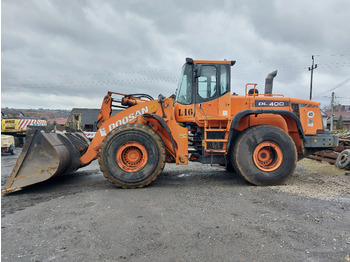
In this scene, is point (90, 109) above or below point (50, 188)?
above

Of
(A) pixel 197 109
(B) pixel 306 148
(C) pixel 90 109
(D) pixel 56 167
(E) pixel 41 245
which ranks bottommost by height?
(E) pixel 41 245

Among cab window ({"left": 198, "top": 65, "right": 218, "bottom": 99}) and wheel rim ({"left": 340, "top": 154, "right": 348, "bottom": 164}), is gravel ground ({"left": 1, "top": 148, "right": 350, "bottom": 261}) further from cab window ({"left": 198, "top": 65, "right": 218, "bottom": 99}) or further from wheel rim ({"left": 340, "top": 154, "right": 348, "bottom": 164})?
wheel rim ({"left": 340, "top": 154, "right": 348, "bottom": 164})

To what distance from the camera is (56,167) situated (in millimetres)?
4941

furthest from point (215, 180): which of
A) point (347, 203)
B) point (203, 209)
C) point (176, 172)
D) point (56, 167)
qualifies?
point (56, 167)

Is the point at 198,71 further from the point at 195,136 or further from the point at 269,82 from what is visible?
the point at 269,82

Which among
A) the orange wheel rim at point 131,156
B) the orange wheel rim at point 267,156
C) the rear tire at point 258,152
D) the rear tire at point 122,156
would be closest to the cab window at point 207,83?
the rear tire at point 258,152

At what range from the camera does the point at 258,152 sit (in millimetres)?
5418

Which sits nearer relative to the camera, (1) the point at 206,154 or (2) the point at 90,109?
(1) the point at 206,154

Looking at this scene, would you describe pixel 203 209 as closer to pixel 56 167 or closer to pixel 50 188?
pixel 56 167

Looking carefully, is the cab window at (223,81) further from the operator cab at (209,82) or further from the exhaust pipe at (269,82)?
the exhaust pipe at (269,82)

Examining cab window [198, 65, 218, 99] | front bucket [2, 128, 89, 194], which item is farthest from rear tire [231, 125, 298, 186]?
front bucket [2, 128, 89, 194]

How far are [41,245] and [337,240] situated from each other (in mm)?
3576

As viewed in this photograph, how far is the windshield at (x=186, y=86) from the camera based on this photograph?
224 inches

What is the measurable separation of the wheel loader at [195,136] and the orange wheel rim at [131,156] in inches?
0.9
